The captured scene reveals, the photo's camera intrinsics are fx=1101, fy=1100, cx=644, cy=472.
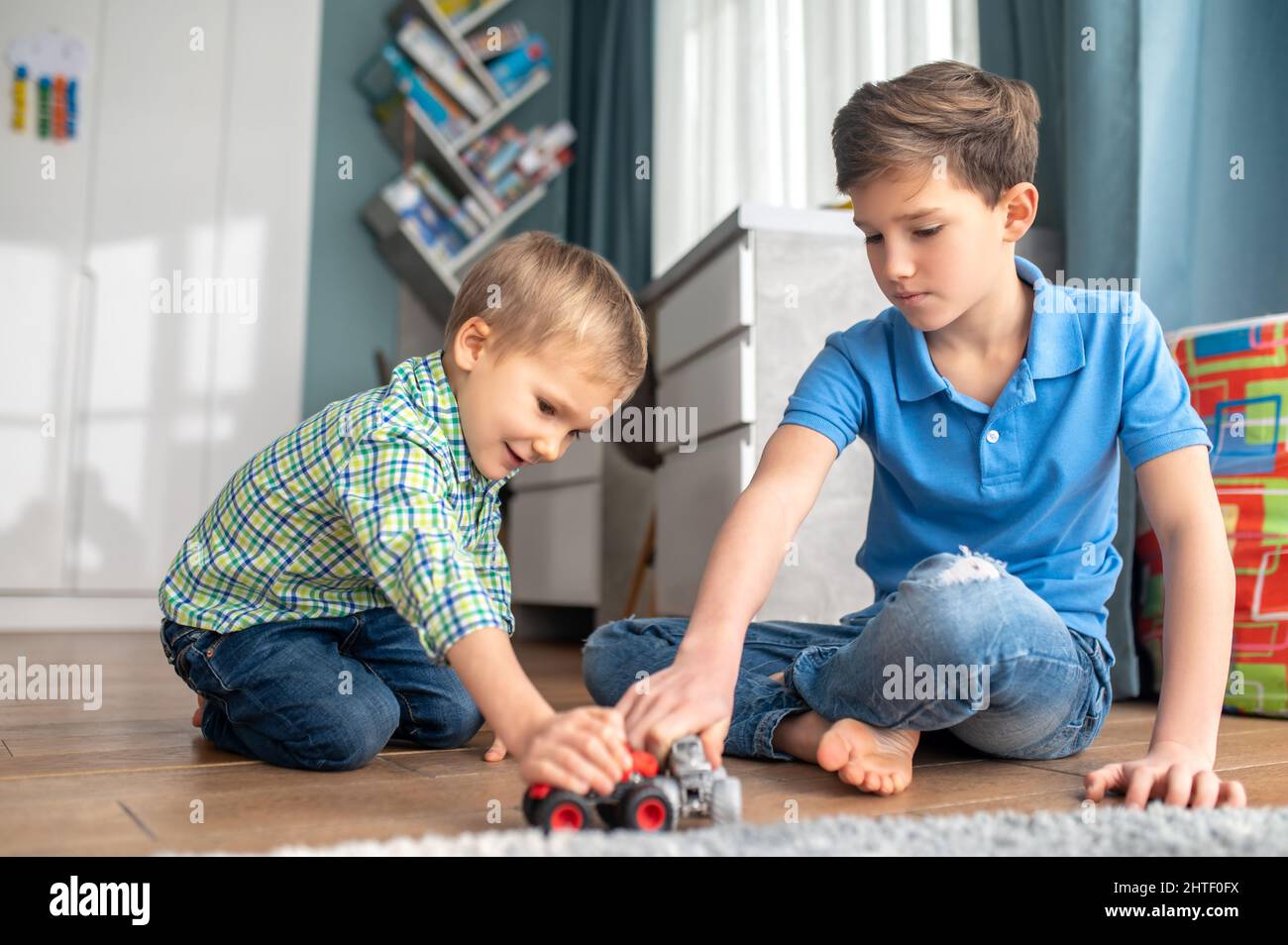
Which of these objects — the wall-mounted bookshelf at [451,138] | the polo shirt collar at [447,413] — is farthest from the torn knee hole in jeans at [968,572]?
the wall-mounted bookshelf at [451,138]

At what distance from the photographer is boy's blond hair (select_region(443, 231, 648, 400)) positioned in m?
0.91

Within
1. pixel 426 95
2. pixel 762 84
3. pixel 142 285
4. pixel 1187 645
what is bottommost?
pixel 1187 645

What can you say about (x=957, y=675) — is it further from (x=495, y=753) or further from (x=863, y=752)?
(x=495, y=753)

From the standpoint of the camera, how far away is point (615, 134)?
11.1ft

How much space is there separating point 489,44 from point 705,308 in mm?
1975

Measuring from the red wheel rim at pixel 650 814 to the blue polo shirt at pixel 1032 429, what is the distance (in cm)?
45

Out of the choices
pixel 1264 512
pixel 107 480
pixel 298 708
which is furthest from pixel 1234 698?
A: pixel 107 480

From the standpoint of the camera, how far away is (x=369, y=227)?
3447mm

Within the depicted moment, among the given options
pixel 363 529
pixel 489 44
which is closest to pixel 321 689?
pixel 363 529

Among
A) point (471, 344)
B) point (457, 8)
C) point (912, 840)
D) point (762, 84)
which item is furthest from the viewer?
point (457, 8)

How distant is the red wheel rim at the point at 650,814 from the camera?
0.64 metres

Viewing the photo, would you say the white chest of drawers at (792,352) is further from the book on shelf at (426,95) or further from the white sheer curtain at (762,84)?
the book on shelf at (426,95)
